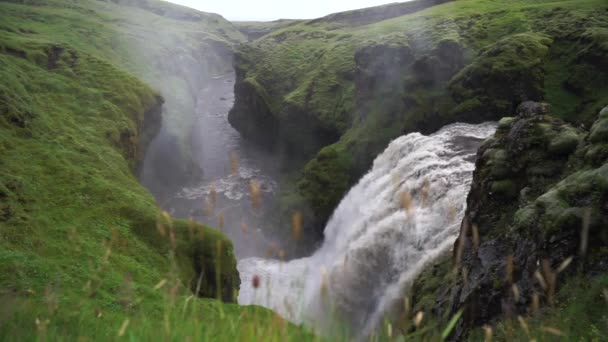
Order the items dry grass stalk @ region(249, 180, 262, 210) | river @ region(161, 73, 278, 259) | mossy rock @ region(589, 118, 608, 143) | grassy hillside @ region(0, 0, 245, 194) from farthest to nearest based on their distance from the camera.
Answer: grassy hillside @ region(0, 0, 245, 194) < river @ region(161, 73, 278, 259) < mossy rock @ region(589, 118, 608, 143) < dry grass stalk @ region(249, 180, 262, 210)

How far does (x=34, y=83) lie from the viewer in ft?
118

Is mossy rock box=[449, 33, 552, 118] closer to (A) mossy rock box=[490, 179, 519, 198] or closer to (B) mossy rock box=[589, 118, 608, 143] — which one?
(A) mossy rock box=[490, 179, 519, 198]

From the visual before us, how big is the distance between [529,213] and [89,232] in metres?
18.2

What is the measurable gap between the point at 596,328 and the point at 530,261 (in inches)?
153

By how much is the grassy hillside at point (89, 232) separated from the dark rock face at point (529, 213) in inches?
152

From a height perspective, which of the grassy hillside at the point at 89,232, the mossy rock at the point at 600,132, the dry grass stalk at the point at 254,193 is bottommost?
the grassy hillside at the point at 89,232

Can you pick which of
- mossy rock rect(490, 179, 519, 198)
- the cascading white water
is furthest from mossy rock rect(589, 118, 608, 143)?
the cascading white water

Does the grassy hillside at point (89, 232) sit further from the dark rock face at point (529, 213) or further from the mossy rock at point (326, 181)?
the mossy rock at point (326, 181)

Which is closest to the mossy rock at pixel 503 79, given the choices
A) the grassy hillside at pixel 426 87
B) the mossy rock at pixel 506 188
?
the grassy hillside at pixel 426 87

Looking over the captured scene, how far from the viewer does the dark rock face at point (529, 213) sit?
8.95 metres

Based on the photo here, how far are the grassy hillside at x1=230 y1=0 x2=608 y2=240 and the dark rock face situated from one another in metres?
19.8

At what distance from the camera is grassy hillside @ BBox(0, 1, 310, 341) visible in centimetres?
405

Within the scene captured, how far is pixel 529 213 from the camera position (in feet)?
35.9

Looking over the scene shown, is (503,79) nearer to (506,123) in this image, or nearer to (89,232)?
(506,123)
